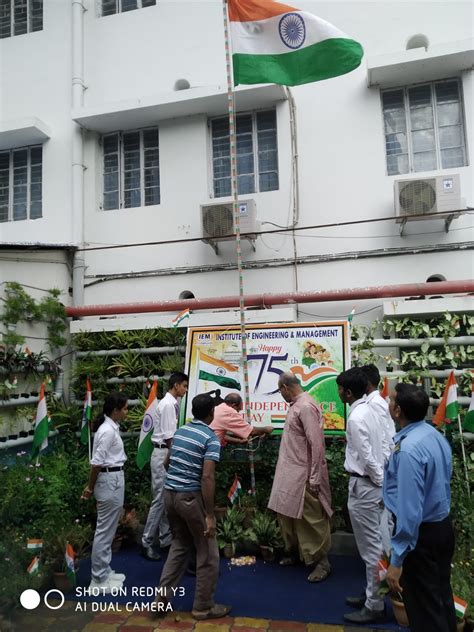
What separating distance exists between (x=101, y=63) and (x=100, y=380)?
568cm

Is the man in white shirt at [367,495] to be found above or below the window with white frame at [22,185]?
below

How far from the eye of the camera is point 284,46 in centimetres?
550

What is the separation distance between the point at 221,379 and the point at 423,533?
3695 mm

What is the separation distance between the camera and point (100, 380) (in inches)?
272

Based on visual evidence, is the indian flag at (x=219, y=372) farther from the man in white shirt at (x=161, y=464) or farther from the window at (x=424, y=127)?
the window at (x=424, y=127)

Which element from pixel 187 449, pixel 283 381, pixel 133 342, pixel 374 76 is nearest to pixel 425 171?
pixel 374 76

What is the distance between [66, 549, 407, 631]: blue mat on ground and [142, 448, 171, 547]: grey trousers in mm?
239

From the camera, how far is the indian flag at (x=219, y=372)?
241 inches

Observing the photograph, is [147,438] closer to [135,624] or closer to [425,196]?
[135,624]

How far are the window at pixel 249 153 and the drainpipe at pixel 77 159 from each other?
7.67ft

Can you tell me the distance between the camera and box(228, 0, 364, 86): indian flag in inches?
211

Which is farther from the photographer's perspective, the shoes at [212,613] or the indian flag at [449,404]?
the indian flag at [449,404]

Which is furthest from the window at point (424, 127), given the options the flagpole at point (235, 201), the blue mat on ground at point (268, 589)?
the blue mat on ground at point (268, 589)

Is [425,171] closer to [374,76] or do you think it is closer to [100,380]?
[374,76]
